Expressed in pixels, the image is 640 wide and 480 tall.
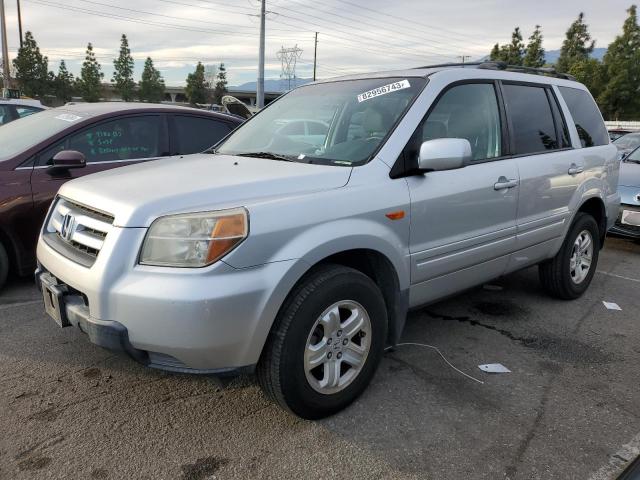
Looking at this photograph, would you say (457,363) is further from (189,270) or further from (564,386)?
(189,270)

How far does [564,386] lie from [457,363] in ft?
2.05

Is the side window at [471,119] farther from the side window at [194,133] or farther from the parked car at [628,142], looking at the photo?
the parked car at [628,142]

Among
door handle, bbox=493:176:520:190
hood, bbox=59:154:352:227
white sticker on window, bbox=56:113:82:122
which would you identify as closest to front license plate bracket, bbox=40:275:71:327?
hood, bbox=59:154:352:227

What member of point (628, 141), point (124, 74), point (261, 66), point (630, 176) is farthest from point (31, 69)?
point (630, 176)

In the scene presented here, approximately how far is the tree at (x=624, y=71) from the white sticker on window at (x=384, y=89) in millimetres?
36825

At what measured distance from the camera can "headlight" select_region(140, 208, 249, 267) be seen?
7.20ft

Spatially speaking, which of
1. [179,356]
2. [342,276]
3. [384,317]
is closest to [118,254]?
[179,356]

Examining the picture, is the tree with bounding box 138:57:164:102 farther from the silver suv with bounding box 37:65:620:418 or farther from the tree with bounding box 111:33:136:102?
the silver suv with bounding box 37:65:620:418

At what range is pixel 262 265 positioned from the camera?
7.38 ft

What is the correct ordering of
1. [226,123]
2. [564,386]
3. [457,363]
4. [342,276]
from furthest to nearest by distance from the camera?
[226,123], [457,363], [564,386], [342,276]

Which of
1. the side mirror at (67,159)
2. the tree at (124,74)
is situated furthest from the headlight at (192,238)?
the tree at (124,74)

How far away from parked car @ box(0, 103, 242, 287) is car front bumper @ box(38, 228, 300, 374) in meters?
1.29

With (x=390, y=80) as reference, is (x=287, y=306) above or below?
below

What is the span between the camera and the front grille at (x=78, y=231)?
2403 mm
